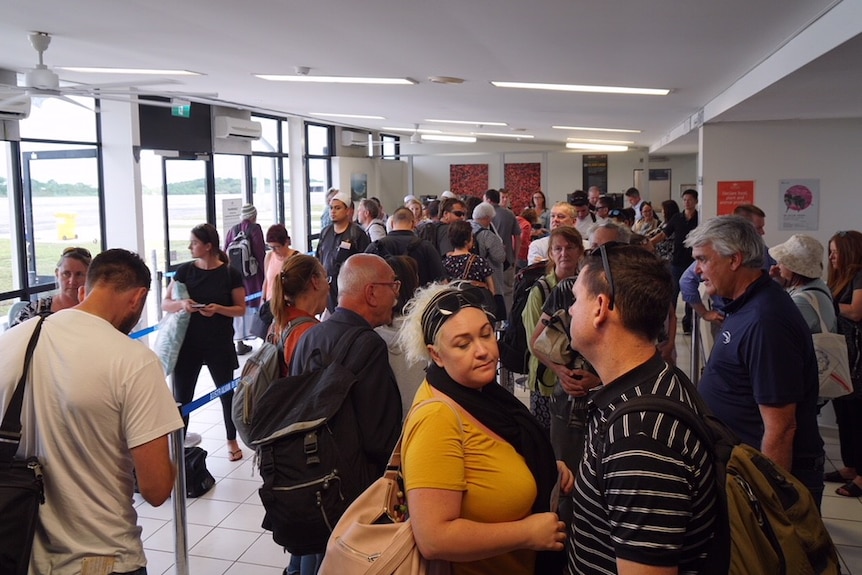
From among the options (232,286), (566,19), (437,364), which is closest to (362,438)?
(437,364)

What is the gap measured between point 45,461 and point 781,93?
16.3 feet

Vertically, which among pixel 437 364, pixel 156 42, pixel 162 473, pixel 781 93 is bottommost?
pixel 162 473

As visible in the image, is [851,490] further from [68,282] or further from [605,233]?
[68,282]

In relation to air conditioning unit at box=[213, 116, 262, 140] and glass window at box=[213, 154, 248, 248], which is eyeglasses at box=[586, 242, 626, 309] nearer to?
glass window at box=[213, 154, 248, 248]

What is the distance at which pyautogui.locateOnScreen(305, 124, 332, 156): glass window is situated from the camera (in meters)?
14.0

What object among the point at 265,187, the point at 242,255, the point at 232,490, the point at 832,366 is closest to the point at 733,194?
the point at 832,366

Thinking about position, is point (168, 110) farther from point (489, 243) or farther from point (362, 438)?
point (362, 438)

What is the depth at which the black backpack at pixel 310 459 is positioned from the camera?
2279mm

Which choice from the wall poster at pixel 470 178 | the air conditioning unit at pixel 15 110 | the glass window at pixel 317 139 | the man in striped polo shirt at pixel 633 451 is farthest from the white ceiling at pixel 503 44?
the wall poster at pixel 470 178

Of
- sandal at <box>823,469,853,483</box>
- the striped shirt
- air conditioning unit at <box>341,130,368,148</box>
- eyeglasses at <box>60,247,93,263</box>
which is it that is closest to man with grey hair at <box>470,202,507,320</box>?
sandal at <box>823,469,853,483</box>

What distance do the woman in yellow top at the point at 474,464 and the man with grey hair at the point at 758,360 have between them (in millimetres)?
809

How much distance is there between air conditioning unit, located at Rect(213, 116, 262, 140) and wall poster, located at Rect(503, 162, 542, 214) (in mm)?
6282

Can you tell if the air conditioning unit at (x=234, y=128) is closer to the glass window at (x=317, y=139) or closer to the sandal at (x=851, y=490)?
the glass window at (x=317, y=139)

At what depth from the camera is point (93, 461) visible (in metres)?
2.02
